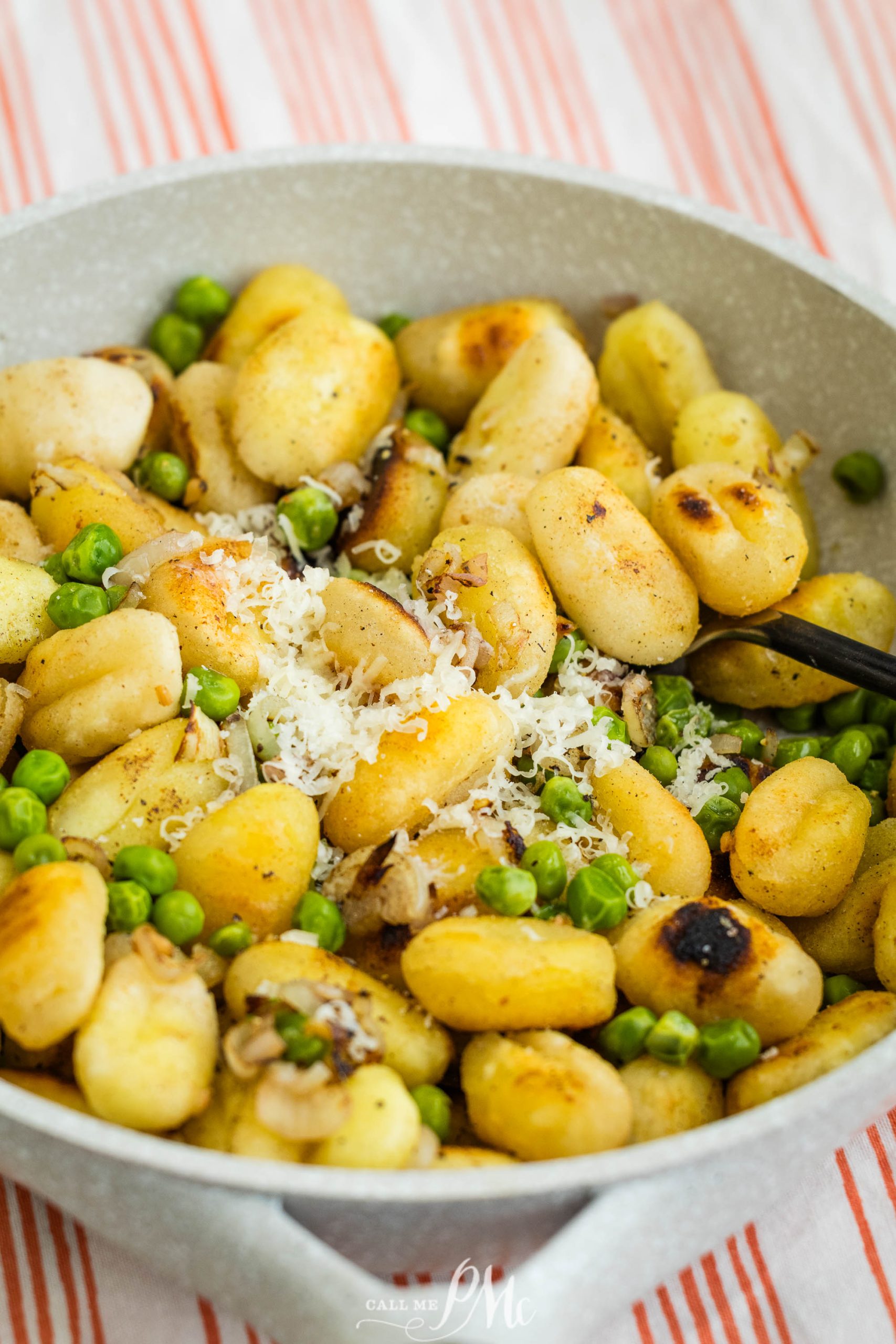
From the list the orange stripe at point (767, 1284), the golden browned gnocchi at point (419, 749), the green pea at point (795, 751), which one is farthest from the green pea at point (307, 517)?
the orange stripe at point (767, 1284)

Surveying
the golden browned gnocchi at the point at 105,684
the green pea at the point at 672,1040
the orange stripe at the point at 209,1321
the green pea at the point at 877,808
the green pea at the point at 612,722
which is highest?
the golden browned gnocchi at the point at 105,684

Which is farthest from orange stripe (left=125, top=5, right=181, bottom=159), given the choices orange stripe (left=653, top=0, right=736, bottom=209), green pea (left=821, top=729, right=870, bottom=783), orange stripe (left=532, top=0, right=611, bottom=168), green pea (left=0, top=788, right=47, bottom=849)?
green pea (left=821, top=729, right=870, bottom=783)

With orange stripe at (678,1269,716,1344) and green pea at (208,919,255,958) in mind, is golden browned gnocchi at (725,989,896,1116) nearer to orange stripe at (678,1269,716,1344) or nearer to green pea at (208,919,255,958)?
orange stripe at (678,1269,716,1344)

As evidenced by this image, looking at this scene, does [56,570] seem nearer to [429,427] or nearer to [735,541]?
[429,427]

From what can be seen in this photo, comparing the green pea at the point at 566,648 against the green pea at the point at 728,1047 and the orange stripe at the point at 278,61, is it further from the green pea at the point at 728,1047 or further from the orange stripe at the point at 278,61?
the orange stripe at the point at 278,61

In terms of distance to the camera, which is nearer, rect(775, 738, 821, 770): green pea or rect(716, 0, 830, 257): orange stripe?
rect(775, 738, 821, 770): green pea

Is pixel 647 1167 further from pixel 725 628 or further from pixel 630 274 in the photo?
pixel 630 274
